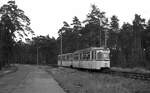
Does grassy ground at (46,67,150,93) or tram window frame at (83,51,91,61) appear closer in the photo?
grassy ground at (46,67,150,93)

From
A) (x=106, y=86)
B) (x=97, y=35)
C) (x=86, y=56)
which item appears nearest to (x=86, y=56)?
(x=86, y=56)

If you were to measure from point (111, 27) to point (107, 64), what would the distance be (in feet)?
210

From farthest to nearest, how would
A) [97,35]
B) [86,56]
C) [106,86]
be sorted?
[97,35] → [86,56] → [106,86]

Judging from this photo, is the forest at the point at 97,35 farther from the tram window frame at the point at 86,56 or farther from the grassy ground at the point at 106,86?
the grassy ground at the point at 106,86

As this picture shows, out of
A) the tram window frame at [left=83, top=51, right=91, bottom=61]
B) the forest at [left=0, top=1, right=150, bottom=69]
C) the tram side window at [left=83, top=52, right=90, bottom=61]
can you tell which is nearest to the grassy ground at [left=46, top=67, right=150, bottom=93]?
the tram window frame at [left=83, top=51, right=91, bottom=61]

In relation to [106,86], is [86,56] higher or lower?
higher

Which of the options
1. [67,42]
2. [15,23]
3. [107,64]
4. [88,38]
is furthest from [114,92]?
[67,42]

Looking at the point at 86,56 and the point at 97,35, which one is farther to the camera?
the point at 97,35

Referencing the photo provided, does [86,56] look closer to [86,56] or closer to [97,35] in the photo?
[86,56]

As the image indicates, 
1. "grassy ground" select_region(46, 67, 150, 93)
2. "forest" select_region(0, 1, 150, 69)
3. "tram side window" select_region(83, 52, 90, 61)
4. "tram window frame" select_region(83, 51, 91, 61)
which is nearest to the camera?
"grassy ground" select_region(46, 67, 150, 93)

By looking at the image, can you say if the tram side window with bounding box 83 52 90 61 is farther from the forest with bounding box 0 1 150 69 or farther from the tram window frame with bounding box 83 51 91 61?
the forest with bounding box 0 1 150 69

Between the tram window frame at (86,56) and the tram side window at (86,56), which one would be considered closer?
the tram window frame at (86,56)

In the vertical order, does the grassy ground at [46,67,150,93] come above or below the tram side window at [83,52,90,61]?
below

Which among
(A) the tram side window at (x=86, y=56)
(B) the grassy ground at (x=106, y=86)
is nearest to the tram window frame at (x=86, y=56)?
(A) the tram side window at (x=86, y=56)
